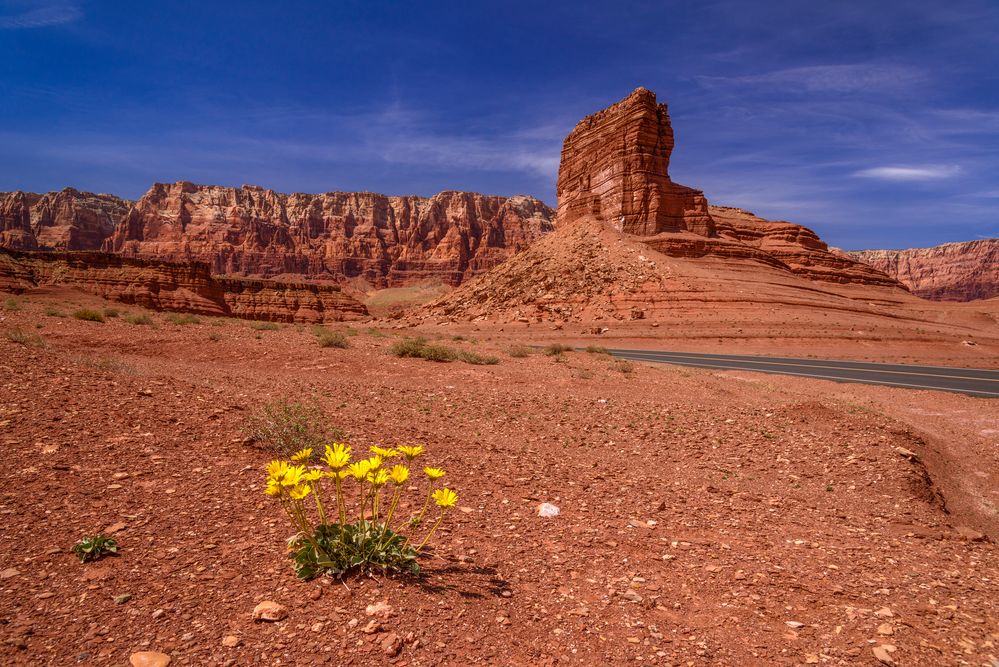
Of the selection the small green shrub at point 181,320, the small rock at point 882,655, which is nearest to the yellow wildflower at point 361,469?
the small rock at point 882,655

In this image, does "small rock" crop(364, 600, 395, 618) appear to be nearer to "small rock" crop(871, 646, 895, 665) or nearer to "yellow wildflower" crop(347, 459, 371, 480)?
"yellow wildflower" crop(347, 459, 371, 480)

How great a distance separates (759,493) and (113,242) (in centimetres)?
18150

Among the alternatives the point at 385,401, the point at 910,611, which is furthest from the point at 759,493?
the point at 385,401

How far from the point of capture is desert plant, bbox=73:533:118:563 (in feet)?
8.87

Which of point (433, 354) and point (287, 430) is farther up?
point (287, 430)

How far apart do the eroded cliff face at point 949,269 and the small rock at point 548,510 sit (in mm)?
191793

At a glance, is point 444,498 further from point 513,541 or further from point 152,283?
point 152,283

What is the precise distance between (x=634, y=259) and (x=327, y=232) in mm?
130984

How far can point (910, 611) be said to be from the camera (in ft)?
9.89

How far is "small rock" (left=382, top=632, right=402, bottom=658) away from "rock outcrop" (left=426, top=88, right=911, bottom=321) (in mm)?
39321

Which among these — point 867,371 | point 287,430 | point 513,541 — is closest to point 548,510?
point 513,541

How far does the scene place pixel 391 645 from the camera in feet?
7.70

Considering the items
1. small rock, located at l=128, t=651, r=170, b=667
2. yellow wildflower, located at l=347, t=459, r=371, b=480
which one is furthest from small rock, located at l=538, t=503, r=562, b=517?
small rock, located at l=128, t=651, r=170, b=667

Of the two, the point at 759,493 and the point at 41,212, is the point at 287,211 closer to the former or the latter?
the point at 41,212
